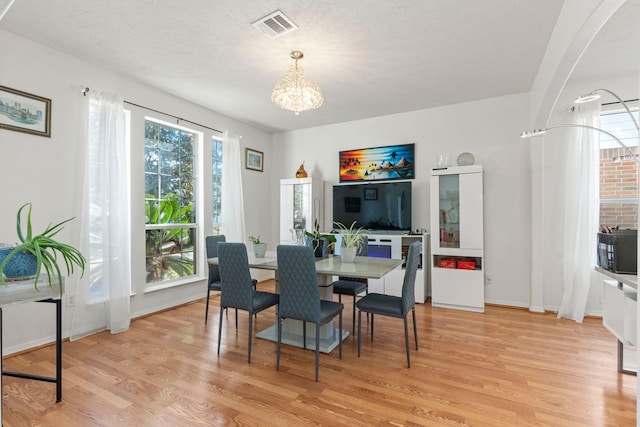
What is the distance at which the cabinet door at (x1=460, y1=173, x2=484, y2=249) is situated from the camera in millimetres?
3887

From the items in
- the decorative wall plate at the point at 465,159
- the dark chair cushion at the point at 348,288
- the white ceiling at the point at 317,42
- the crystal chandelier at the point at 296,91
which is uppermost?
the white ceiling at the point at 317,42

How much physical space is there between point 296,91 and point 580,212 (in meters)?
3.30

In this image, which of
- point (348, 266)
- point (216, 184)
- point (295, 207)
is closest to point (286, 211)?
point (295, 207)

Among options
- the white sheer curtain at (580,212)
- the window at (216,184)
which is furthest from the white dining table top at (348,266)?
the white sheer curtain at (580,212)

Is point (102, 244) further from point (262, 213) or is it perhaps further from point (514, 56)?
point (514, 56)

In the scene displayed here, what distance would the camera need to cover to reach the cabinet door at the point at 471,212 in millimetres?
3887

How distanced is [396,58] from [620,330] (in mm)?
2773

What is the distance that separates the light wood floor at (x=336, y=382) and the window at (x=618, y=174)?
1312 millimetres

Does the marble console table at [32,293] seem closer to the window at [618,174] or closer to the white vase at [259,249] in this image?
the white vase at [259,249]

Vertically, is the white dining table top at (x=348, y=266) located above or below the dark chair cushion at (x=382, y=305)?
above

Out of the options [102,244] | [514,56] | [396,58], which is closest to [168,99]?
[102,244]

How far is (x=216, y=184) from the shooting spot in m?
4.69

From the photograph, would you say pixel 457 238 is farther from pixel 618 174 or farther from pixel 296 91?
pixel 296 91

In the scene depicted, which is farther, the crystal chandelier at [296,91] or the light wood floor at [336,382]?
the crystal chandelier at [296,91]
